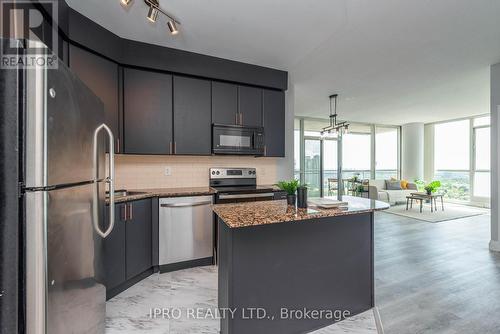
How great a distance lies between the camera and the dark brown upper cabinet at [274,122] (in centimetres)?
346

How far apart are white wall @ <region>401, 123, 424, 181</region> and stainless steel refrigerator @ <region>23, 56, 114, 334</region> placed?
366 inches

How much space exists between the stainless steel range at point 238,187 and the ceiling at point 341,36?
5.08 ft

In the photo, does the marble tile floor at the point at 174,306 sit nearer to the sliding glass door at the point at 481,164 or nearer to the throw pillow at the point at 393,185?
the throw pillow at the point at 393,185

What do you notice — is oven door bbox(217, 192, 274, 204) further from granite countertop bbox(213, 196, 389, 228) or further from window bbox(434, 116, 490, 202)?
window bbox(434, 116, 490, 202)

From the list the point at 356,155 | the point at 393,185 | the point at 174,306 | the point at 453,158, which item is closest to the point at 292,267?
the point at 174,306

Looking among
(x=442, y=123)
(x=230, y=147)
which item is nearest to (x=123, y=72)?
(x=230, y=147)

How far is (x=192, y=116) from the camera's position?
3029 mm

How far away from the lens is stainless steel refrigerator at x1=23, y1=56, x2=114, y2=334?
87 cm

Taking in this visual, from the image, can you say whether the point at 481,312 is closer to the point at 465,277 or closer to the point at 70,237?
the point at 465,277

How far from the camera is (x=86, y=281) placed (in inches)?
50.8

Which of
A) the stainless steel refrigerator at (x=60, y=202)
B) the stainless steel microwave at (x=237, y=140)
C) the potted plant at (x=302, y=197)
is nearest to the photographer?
the stainless steel refrigerator at (x=60, y=202)

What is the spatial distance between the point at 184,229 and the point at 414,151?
27.8 ft

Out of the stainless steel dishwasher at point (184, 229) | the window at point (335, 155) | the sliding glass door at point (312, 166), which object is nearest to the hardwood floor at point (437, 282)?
the stainless steel dishwasher at point (184, 229)

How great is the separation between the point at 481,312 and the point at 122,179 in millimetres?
3755
